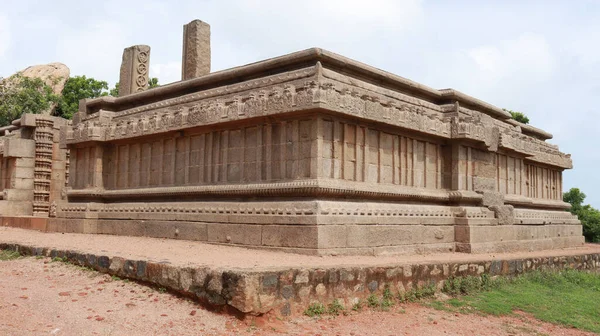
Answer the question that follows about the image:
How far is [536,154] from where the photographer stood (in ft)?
62.6

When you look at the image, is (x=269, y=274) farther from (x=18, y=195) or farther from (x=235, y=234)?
(x=18, y=195)

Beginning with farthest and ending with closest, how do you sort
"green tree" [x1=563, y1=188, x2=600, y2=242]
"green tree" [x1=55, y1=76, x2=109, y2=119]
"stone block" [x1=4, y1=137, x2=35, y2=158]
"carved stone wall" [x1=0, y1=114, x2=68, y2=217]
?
"green tree" [x1=55, y1=76, x2=109, y2=119] → "green tree" [x1=563, y1=188, x2=600, y2=242] → "carved stone wall" [x1=0, y1=114, x2=68, y2=217] → "stone block" [x1=4, y1=137, x2=35, y2=158]

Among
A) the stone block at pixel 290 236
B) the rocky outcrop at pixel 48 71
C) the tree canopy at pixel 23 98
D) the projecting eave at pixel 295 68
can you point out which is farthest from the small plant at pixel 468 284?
the rocky outcrop at pixel 48 71

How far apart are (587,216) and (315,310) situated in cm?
2714

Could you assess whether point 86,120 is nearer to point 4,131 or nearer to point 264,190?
point 264,190

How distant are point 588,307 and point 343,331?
6.01 m

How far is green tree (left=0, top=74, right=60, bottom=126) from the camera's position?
36.9 metres

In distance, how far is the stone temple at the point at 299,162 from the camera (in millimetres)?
11250

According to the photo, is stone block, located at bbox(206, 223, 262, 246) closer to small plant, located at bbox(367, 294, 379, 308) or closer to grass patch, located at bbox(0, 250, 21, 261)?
small plant, located at bbox(367, 294, 379, 308)

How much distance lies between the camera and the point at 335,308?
25.7 ft

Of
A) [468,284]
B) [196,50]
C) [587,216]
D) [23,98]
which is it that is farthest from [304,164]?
[23,98]

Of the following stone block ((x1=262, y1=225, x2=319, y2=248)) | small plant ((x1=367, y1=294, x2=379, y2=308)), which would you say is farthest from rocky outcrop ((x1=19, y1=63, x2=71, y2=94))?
small plant ((x1=367, y1=294, x2=379, y2=308))

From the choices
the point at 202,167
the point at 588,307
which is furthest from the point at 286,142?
the point at 588,307

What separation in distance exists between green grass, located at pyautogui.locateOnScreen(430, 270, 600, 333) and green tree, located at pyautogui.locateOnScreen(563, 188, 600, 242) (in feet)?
59.2
